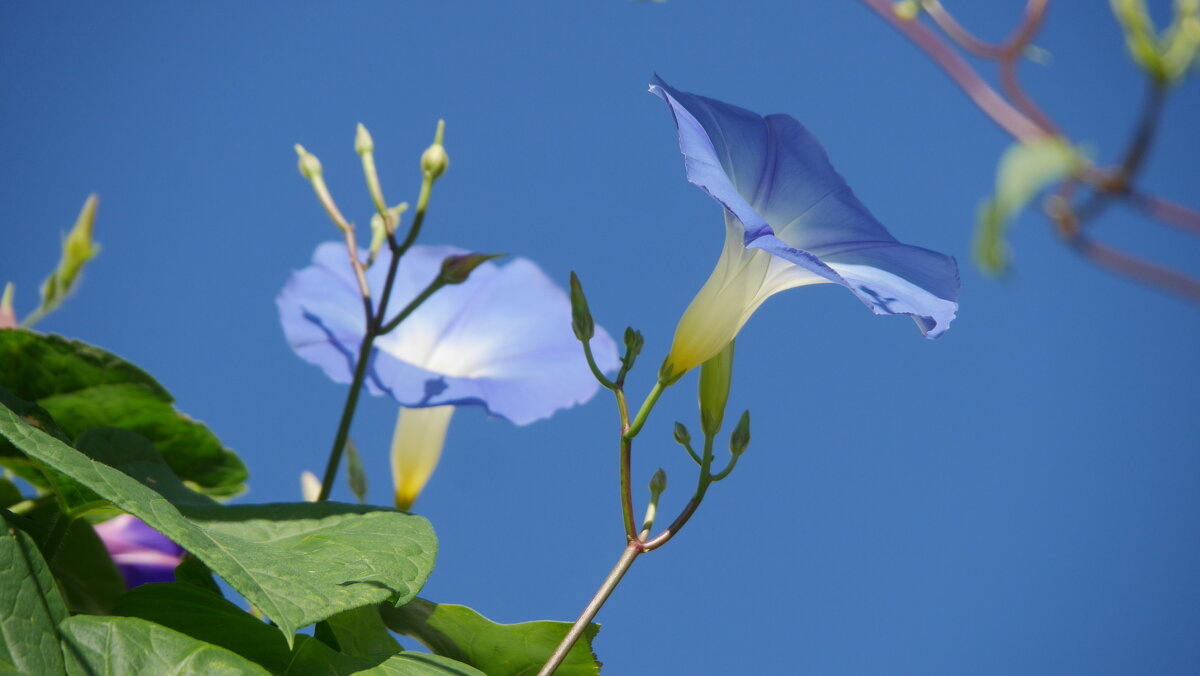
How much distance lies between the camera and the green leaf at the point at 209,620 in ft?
1.82

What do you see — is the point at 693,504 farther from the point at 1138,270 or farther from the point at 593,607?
the point at 1138,270

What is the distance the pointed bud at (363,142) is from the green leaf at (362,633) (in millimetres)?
355

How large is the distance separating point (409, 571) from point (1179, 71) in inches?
17.2

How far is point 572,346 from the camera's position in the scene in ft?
3.40

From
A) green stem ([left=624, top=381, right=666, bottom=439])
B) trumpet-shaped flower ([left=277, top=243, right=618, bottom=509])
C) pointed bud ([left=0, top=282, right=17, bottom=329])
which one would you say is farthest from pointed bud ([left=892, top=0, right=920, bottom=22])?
pointed bud ([left=0, top=282, right=17, bottom=329])

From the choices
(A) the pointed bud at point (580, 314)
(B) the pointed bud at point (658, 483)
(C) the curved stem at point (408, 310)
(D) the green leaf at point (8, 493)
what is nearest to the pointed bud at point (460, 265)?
(C) the curved stem at point (408, 310)

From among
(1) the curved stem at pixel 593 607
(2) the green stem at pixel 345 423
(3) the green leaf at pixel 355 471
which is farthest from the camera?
(3) the green leaf at pixel 355 471

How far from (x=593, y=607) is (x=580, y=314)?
7.6 inches

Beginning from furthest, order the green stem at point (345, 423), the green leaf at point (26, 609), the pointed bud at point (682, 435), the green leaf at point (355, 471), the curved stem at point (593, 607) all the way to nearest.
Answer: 1. the green leaf at point (355, 471)
2. the green stem at point (345, 423)
3. the pointed bud at point (682, 435)
4. the curved stem at point (593, 607)
5. the green leaf at point (26, 609)

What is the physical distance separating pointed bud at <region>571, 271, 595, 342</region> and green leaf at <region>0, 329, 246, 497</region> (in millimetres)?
330

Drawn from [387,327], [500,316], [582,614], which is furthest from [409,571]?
[500,316]

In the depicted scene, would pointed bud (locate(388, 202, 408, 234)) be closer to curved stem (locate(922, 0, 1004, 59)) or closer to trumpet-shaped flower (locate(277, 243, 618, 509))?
trumpet-shaped flower (locate(277, 243, 618, 509))

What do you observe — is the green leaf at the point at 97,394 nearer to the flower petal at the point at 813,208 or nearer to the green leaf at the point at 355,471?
the green leaf at the point at 355,471

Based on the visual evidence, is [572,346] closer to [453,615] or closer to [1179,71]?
[453,615]
